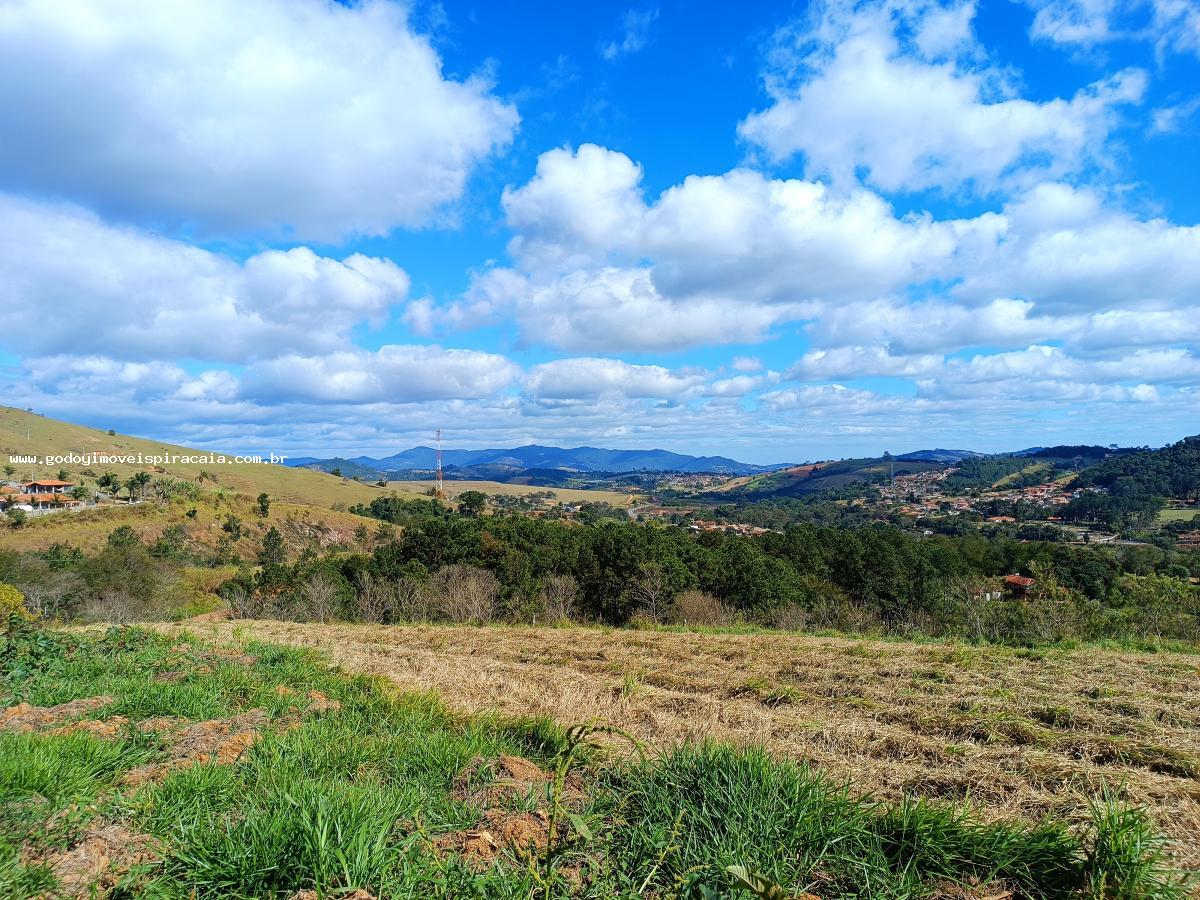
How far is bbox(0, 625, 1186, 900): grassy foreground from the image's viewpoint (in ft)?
8.55

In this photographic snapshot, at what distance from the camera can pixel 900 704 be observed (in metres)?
7.01

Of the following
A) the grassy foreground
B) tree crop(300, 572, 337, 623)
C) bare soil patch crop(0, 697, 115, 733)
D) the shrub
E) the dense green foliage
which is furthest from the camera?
the dense green foliage

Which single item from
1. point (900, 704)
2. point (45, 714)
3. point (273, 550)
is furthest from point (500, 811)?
point (273, 550)

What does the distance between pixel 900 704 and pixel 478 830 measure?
19.2 feet

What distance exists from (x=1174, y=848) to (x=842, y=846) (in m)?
2.14

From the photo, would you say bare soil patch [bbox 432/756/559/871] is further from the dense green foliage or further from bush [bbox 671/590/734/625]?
the dense green foliage

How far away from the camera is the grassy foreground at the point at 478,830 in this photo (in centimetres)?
261

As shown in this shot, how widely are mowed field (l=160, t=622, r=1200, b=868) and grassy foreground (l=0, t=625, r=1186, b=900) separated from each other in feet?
2.68

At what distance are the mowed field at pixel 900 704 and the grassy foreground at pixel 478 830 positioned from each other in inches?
32.2

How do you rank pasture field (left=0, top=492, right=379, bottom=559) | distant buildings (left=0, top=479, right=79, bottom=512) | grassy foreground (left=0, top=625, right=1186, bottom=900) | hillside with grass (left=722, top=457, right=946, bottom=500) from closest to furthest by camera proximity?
1. grassy foreground (left=0, top=625, right=1186, bottom=900)
2. pasture field (left=0, top=492, right=379, bottom=559)
3. distant buildings (left=0, top=479, right=79, bottom=512)
4. hillside with grass (left=722, top=457, right=946, bottom=500)

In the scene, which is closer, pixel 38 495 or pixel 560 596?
pixel 560 596

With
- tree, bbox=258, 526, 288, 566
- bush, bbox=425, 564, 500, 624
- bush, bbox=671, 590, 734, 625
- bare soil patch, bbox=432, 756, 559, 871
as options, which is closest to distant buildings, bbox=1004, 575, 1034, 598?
bush, bbox=671, 590, 734, 625

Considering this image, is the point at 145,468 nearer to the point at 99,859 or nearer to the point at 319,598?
the point at 319,598

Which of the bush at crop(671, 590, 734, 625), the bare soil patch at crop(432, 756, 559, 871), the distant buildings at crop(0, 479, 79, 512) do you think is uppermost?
the bare soil patch at crop(432, 756, 559, 871)
